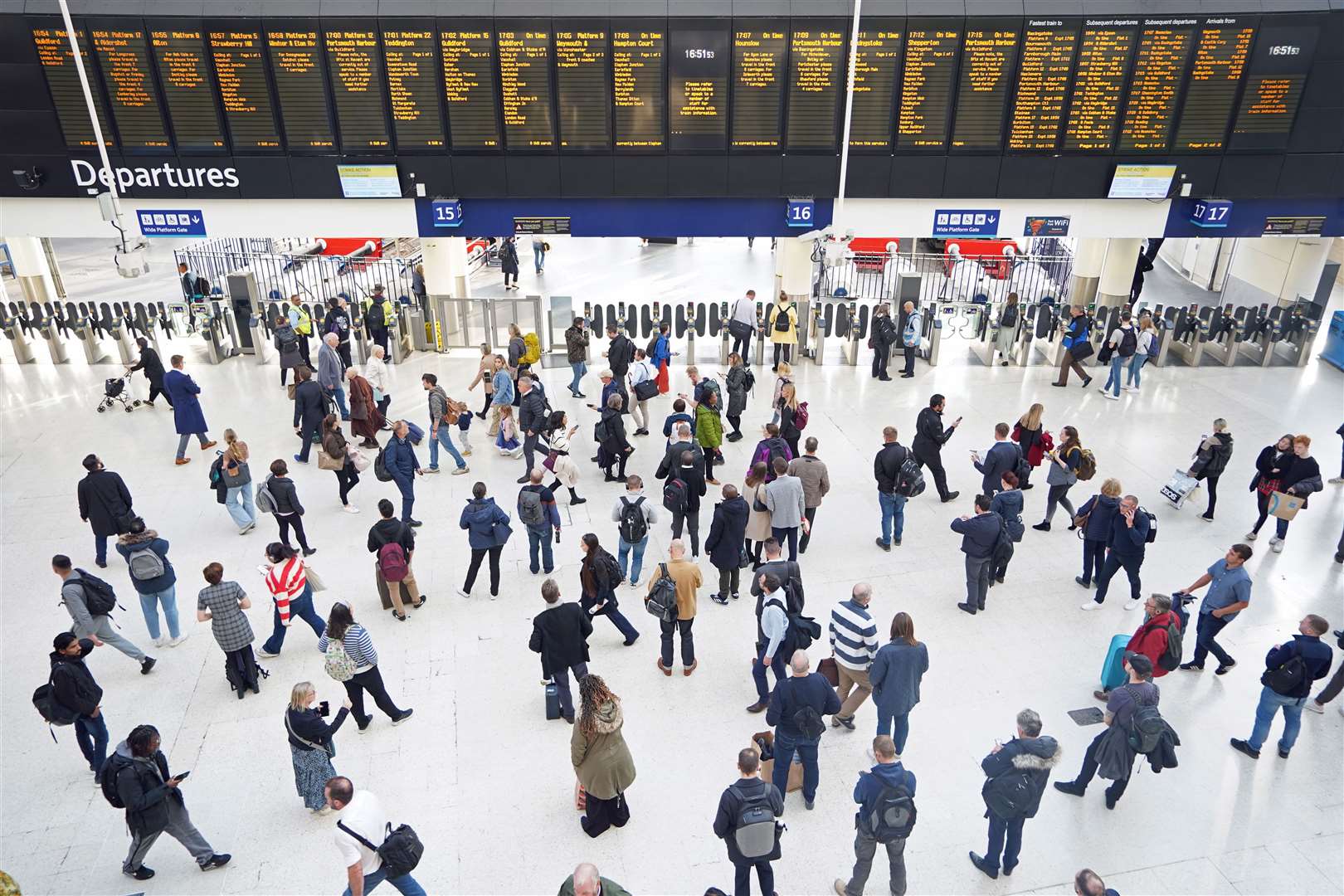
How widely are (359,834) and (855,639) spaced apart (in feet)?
12.4

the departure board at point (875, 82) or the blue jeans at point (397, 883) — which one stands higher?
the departure board at point (875, 82)

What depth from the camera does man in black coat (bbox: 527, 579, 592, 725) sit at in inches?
297

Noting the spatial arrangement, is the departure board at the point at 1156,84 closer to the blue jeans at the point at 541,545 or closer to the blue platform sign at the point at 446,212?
the blue platform sign at the point at 446,212

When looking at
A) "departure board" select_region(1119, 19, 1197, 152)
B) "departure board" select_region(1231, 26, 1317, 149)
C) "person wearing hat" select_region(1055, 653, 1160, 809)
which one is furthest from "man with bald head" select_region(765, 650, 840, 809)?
"departure board" select_region(1231, 26, 1317, 149)

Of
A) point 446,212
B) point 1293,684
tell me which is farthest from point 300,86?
point 1293,684

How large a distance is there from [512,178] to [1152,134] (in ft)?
32.1

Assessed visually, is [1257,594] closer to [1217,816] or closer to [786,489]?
[1217,816]

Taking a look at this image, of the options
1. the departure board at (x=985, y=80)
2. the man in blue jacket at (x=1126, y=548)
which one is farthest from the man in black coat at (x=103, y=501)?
the departure board at (x=985, y=80)

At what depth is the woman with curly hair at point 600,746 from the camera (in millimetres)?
6379

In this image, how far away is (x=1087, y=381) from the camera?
50.5 ft

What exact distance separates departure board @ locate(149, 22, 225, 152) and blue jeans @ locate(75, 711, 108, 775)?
971 cm

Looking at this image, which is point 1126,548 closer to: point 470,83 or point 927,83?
point 927,83

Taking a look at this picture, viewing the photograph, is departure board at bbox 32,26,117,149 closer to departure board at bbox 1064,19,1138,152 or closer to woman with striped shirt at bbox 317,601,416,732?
woman with striped shirt at bbox 317,601,416,732

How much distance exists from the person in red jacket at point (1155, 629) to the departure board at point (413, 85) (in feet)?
38.0
